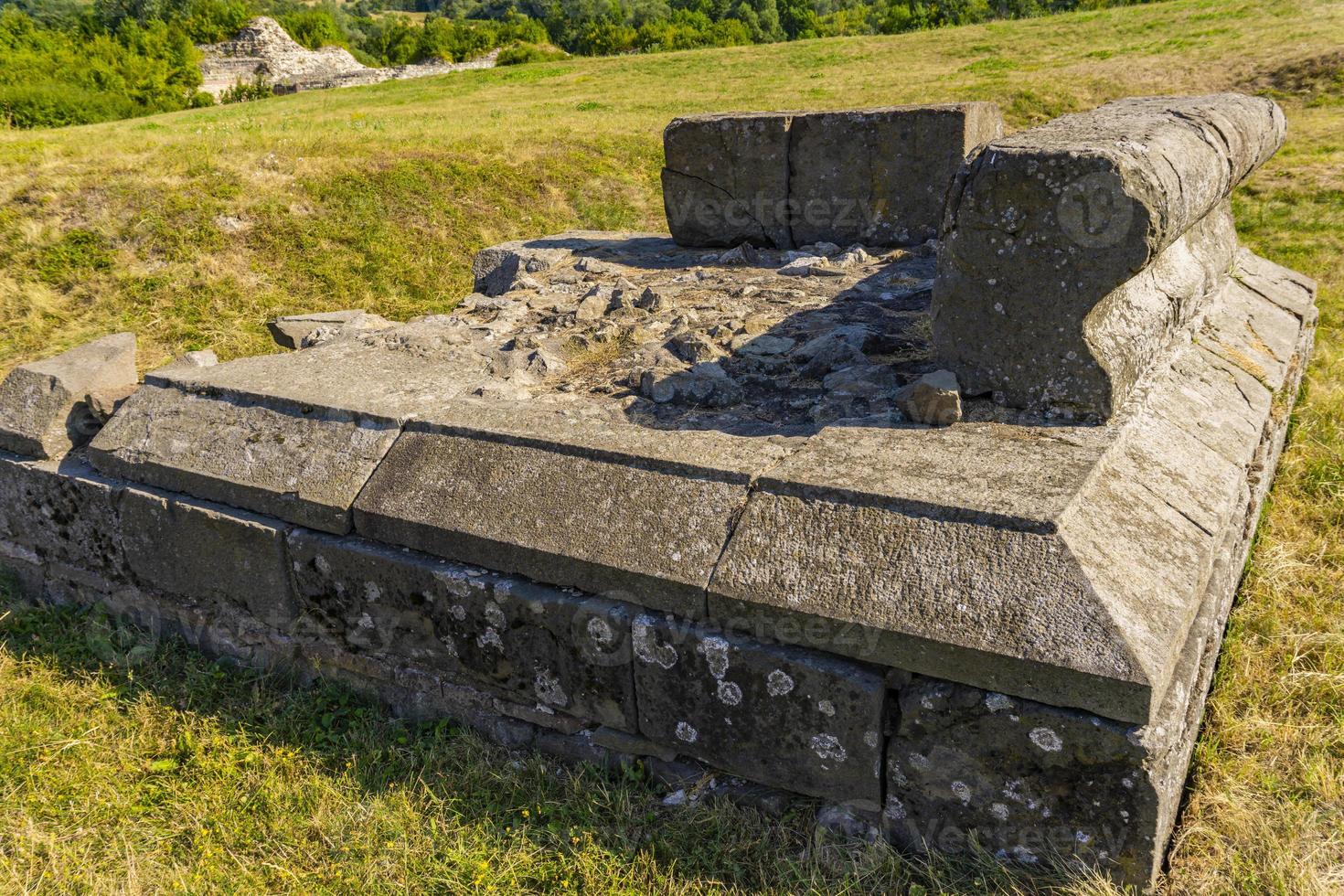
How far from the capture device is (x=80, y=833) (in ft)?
9.24

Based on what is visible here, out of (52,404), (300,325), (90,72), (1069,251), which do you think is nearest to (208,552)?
(52,404)

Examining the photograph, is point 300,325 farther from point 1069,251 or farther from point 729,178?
point 1069,251

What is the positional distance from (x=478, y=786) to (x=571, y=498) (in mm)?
971

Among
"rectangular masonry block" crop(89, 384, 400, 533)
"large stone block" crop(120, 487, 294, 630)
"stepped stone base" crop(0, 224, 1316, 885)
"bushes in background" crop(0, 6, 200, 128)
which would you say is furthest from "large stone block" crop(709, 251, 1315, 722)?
"bushes in background" crop(0, 6, 200, 128)

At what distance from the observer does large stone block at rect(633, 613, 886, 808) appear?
2.42 m

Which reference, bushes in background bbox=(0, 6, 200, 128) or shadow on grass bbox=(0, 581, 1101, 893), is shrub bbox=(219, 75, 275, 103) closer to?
bushes in background bbox=(0, 6, 200, 128)

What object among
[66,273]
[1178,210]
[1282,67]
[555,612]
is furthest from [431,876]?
[1282,67]

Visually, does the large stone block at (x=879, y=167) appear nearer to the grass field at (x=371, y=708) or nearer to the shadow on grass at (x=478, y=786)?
the grass field at (x=371, y=708)

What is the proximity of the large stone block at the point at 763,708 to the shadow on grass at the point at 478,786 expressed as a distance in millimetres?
166

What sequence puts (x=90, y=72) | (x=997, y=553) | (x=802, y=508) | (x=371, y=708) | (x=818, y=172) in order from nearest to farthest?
(x=997, y=553) < (x=802, y=508) < (x=371, y=708) < (x=818, y=172) < (x=90, y=72)

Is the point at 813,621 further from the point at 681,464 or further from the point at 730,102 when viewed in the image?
the point at 730,102

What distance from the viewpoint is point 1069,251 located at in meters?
2.69

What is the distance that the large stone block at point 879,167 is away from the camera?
16.8 feet

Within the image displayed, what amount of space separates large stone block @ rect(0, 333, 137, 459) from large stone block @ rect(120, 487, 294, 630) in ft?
1.96
